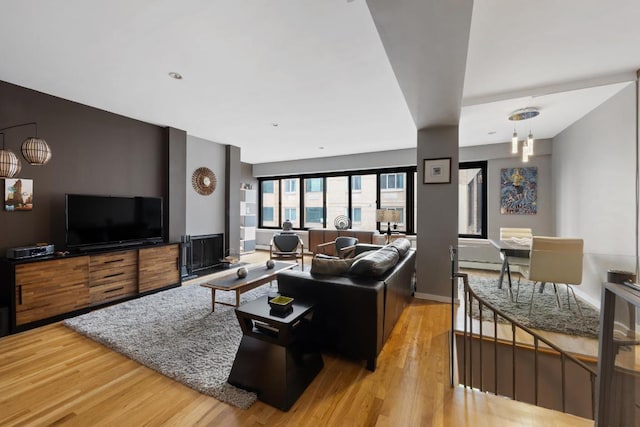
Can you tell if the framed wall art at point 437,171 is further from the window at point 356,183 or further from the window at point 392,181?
the window at point 356,183

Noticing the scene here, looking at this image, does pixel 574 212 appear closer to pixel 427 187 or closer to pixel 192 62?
pixel 427 187

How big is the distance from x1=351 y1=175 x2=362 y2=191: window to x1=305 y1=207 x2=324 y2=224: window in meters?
1.11

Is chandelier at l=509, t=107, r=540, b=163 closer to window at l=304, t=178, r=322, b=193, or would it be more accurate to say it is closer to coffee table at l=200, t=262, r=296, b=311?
coffee table at l=200, t=262, r=296, b=311

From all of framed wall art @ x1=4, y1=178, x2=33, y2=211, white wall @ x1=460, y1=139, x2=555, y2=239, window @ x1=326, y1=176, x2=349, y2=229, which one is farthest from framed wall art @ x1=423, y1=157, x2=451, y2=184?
framed wall art @ x1=4, y1=178, x2=33, y2=211

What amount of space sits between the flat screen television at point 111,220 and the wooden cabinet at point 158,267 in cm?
26

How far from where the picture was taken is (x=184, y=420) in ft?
5.07

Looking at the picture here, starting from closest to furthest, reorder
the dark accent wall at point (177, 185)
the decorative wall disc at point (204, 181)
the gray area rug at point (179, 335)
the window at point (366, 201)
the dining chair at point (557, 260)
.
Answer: the gray area rug at point (179, 335)
the dining chair at point (557, 260)
the dark accent wall at point (177, 185)
the decorative wall disc at point (204, 181)
the window at point (366, 201)

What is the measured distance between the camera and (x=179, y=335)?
2.53m

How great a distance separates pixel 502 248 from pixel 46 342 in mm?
5183

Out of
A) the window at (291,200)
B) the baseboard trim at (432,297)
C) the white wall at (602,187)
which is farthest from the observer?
the window at (291,200)

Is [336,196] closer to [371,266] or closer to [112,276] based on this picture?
[371,266]

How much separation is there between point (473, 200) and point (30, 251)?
7149mm

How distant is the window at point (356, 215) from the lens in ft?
22.2

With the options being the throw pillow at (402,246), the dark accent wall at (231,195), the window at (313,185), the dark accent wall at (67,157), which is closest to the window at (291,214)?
the window at (313,185)
